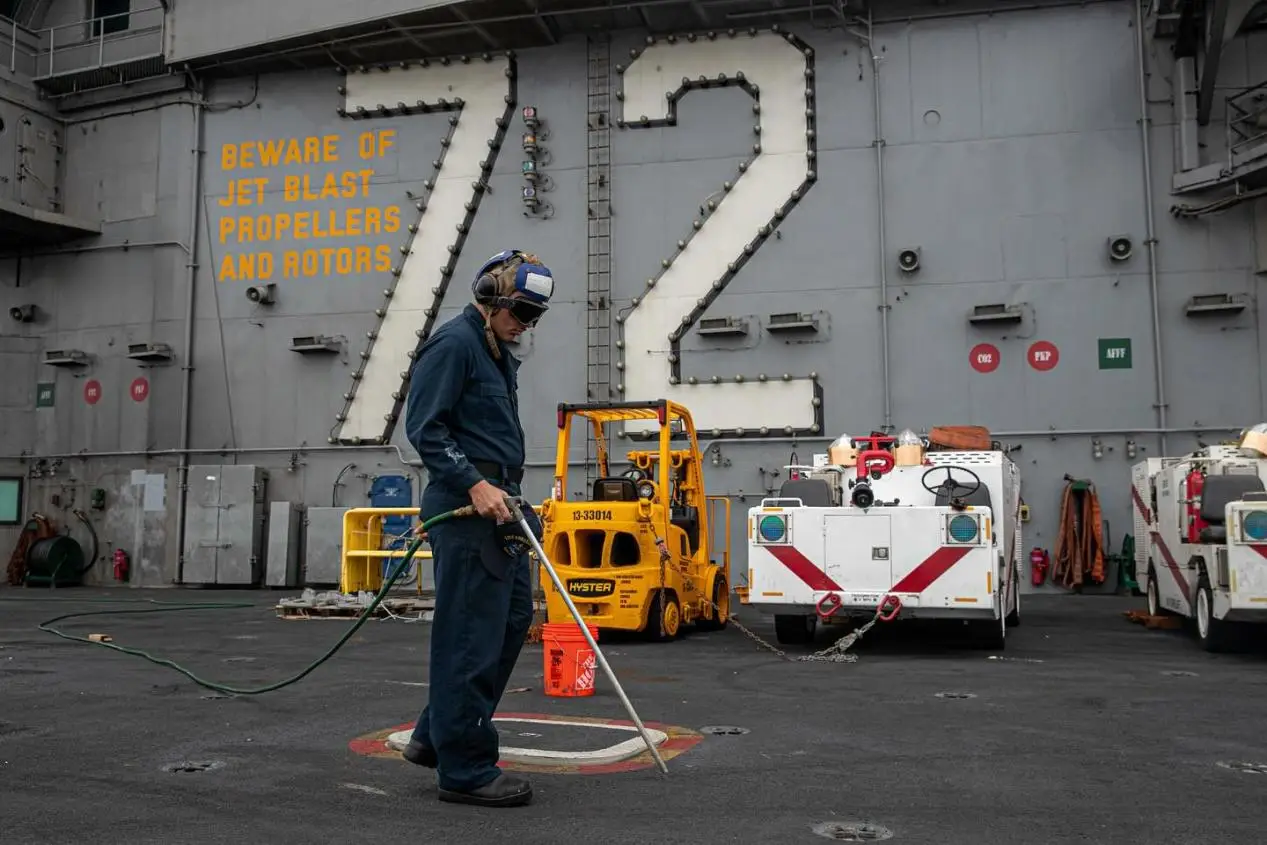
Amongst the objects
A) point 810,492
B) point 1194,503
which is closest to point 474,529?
point 810,492

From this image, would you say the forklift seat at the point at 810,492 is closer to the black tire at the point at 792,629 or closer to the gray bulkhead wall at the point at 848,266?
the black tire at the point at 792,629

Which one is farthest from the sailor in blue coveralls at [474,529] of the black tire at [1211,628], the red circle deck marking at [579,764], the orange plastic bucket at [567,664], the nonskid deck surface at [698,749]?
the black tire at [1211,628]

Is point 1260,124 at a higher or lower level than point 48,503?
higher

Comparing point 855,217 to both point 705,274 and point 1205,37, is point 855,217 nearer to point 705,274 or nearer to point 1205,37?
point 705,274

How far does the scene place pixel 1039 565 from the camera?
15.4m

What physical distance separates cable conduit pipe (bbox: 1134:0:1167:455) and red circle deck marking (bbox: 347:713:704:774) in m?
12.4

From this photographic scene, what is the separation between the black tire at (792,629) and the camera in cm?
981

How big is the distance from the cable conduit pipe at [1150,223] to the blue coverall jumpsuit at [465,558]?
1381cm

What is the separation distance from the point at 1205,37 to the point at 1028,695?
40.9ft

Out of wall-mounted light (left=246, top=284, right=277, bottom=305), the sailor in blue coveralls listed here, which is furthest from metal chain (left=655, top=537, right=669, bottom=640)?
wall-mounted light (left=246, top=284, right=277, bottom=305)

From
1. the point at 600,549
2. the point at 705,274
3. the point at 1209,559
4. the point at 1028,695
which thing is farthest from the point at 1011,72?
the point at 1028,695

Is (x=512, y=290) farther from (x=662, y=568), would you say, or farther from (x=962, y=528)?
(x=662, y=568)

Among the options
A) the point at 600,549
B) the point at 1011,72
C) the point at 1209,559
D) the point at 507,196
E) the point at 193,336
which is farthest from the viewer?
the point at 193,336

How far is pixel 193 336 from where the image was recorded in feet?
64.2
